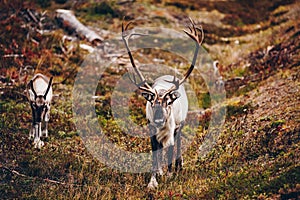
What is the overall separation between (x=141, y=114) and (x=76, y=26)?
906cm

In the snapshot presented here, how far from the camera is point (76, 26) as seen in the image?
21594 mm

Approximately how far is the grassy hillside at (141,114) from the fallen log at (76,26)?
317mm

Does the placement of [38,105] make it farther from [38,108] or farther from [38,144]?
[38,144]

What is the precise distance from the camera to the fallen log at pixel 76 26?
68.8ft

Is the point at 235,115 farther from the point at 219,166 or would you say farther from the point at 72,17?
the point at 72,17

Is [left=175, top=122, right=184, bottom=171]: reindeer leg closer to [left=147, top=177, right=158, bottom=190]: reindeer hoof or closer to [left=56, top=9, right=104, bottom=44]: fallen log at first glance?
[left=147, top=177, right=158, bottom=190]: reindeer hoof

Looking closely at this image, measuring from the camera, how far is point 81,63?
18.3m

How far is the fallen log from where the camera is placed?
826 inches

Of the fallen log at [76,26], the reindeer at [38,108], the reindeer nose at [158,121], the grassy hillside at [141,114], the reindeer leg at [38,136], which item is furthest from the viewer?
the fallen log at [76,26]

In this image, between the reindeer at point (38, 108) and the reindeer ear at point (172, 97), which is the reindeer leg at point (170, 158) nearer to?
the reindeer ear at point (172, 97)

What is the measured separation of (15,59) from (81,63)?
9.18 ft

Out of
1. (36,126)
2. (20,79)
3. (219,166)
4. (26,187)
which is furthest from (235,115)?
(20,79)

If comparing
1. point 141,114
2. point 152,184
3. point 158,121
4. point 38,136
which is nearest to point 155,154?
point 152,184

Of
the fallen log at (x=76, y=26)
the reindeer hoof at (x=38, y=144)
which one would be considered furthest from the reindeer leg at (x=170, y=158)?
the fallen log at (x=76, y=26)
